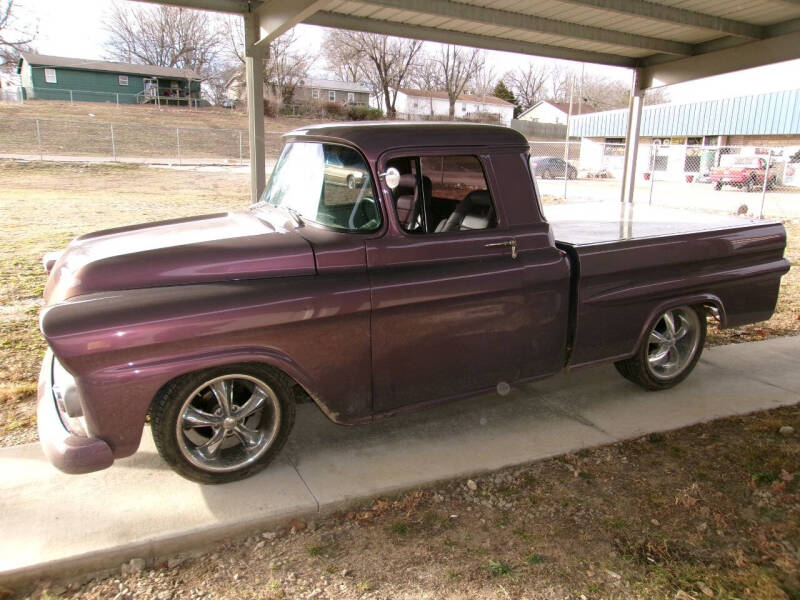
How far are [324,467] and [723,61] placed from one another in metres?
9.37

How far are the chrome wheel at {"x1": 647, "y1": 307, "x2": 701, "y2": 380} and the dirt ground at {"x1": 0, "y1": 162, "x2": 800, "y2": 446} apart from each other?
4.52ft

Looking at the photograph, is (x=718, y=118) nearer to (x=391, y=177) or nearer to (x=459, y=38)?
(x=459, y=38)

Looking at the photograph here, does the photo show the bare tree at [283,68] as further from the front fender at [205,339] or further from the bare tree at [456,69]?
the front fender at [205,339]

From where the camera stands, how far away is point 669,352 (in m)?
4.66

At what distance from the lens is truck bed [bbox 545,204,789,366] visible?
12.9 feet

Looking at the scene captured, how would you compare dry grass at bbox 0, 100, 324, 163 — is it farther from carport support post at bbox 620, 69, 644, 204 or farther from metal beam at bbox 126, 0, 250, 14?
metal beam at bbox 126, 0, 250, 14

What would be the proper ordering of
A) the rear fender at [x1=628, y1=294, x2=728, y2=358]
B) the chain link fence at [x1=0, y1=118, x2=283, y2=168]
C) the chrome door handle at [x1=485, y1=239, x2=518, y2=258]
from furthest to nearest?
the chain link fence at [x1=0, y1=118, x2=283, y2=168] → the rear fender at [x1=628, y1=294, x2=728, y2=358] → the chrome door handle at [x1=485, y1=239, x2=518, y2=258]

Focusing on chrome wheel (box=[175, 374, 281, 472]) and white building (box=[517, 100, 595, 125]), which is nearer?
chrome wheel (box=[175, 374, 281, 472])

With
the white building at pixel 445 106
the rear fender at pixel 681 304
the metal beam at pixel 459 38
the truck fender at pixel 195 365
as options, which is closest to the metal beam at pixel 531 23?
the metal beam at pixel 459 38

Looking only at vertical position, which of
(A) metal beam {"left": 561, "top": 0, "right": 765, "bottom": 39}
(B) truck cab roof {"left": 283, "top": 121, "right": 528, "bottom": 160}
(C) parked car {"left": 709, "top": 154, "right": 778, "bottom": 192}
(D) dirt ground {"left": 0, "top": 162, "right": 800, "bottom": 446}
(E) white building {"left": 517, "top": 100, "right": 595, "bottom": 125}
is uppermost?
(E) white building {"left": 517, "top": 100, "right": 595, "bottom": 125}

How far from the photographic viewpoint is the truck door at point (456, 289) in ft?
10.8

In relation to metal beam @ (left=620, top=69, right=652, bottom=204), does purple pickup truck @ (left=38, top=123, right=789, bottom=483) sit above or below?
below

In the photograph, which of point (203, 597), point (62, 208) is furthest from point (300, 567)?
point (62, 208)

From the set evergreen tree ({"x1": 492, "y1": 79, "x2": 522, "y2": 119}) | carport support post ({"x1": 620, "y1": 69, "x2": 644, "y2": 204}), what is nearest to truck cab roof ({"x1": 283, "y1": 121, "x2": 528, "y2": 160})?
carport support post ({"x1": 620, "y1": 69, "x2": 644, "y2": 204})
